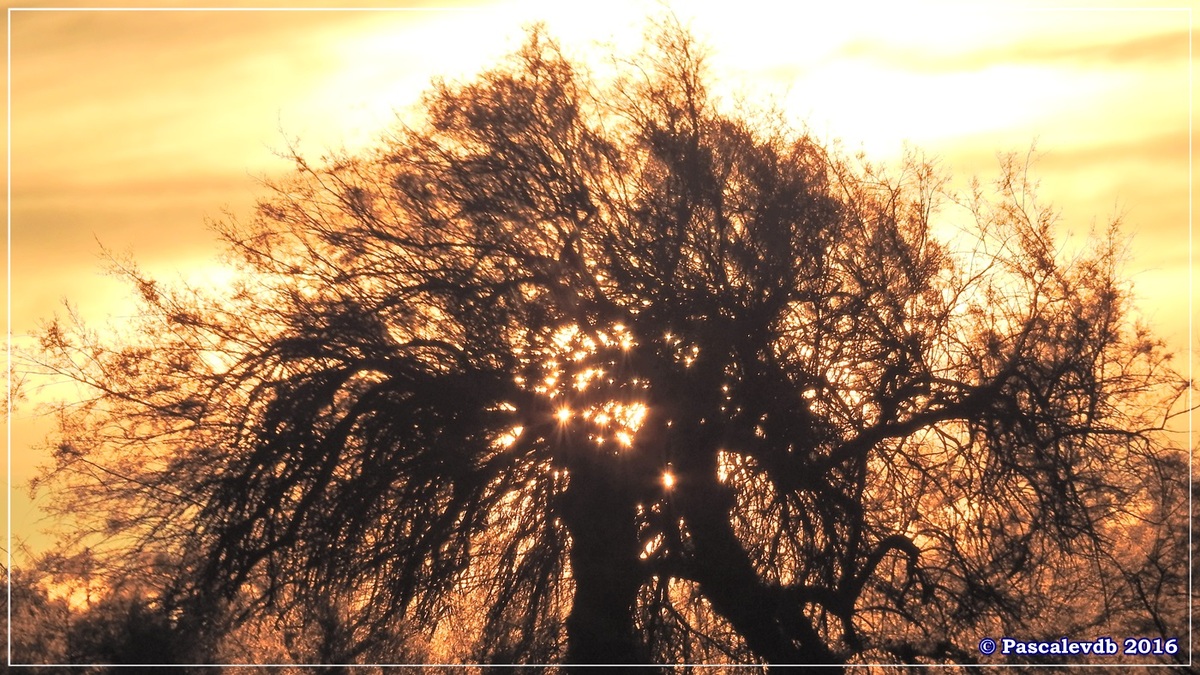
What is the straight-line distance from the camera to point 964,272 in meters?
10.7

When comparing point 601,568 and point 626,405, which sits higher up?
point 626,405

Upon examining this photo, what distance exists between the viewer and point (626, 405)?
10219 millimetres

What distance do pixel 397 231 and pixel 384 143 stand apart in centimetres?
92

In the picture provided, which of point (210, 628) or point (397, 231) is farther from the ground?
point (397, 231)

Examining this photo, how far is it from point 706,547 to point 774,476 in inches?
36.1

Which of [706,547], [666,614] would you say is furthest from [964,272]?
[666,614]

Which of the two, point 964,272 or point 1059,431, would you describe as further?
point 964,272

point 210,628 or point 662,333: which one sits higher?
point 662,333

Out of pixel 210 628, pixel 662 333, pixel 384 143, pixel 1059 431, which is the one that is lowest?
pixel 210 628

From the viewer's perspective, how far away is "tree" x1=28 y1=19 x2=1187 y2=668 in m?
10.0

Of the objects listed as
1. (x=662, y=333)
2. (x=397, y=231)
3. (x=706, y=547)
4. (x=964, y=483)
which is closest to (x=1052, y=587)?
(x=964, y=483)

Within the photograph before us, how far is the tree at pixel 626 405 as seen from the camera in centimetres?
1003

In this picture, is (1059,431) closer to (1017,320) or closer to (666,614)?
(1017,320)

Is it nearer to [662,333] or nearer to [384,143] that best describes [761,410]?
[662,333]
